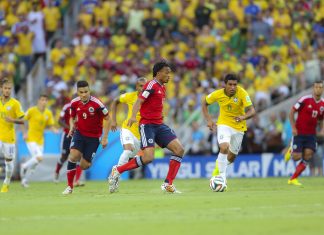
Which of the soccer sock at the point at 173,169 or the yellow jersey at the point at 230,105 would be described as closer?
the soccer sock at the point at 173,169

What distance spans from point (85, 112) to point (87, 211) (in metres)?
5.98

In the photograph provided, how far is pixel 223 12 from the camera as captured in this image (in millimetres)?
33344

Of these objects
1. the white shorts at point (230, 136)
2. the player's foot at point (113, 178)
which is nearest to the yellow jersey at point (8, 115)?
the player's foot at point (113, 178)

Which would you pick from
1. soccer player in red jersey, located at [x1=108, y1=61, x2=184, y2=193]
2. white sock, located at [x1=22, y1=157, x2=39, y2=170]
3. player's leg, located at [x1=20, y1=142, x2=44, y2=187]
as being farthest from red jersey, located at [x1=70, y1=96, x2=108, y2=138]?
white sock, located at [x1=22, y1=157, x2=39, y2=170]

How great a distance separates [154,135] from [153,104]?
55 cm

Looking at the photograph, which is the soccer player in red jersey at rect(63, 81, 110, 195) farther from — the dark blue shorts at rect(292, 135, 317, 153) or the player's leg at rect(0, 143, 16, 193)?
the dark blue shorts at rect(292, 135, 317, 153)

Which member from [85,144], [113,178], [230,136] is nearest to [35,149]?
[85,144]

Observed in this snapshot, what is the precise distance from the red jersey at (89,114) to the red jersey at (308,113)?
515 centimetres

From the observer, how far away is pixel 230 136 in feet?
63.9

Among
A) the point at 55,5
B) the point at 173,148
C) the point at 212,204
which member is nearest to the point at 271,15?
the point at 55,5

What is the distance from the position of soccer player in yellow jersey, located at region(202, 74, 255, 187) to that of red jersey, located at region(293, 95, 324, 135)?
273cm

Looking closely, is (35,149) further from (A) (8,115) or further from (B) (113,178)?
(B) (113,178)

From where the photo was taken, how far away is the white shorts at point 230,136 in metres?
19.3

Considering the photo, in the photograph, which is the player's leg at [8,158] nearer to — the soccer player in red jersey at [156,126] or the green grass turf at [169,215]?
the soccer player in red jersey at [156,126]
